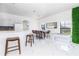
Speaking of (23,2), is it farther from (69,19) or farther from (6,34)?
(69,19)

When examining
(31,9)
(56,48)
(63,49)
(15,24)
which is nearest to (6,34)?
(15,24)

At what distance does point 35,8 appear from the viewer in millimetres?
1798

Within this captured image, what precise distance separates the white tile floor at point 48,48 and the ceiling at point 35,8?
1.69 ft

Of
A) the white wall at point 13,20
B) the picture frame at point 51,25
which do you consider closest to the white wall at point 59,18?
the picture frame at point 51,25

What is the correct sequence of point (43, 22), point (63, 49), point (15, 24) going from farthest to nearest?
point (63, 49) < point (43, 22) < point (15, 24)

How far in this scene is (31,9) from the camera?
71.5 inches

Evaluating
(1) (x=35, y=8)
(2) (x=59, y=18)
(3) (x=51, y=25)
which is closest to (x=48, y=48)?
(3) (x=51, y=25)

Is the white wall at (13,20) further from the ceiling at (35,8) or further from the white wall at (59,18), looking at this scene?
the white wall at (59,18)

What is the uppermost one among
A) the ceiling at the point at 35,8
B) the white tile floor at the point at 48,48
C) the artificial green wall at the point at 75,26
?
the ceiling at the point at 35,8

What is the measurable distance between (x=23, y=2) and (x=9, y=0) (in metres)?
0.25

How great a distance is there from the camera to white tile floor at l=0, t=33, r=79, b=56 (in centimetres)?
183

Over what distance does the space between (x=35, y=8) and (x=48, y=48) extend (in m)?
0.91

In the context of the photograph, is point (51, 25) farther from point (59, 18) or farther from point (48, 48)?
point (48, 48)

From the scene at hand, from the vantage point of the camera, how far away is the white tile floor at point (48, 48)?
1.83m
